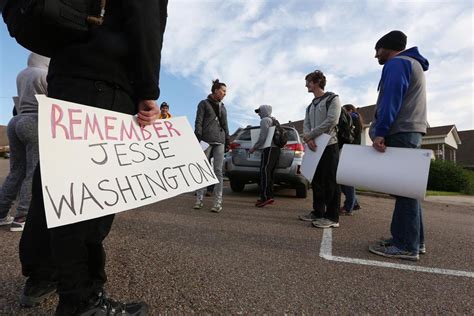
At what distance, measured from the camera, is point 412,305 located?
6.16ft

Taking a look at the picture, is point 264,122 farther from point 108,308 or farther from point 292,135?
point 108,308

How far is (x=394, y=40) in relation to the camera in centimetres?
299

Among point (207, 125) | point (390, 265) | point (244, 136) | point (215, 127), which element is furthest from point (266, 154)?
point (390, 265)

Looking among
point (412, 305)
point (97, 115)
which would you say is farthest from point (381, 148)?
point (97, 115)

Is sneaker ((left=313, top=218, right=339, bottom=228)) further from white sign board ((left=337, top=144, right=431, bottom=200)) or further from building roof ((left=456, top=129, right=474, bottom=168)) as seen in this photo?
building roof ((left=456, top=129, right=474, bottom=168))

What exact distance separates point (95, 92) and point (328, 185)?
3225mm

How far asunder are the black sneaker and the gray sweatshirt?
2.18 meters

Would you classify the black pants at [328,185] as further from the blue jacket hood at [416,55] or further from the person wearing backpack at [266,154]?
the blue jacket hood at [416,55]

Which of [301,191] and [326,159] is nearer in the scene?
[326,159]

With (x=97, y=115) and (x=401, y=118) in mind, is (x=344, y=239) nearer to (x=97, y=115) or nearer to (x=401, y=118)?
(x=401, y=118)

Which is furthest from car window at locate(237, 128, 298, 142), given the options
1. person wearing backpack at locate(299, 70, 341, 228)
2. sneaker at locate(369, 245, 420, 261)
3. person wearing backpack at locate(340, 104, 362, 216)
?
sneaker at locate(369, 245, 420, 261)

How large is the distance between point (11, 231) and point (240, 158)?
14.1ft

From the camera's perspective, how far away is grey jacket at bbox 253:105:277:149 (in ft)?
17.1

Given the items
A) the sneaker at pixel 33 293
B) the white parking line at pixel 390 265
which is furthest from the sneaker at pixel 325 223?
the sneaker at pixel 33 293
